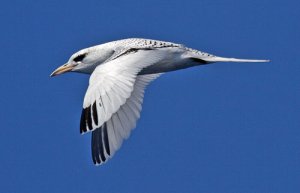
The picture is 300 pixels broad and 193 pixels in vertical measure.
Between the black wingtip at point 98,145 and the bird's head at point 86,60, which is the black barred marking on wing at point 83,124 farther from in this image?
the bird's head at point 86,60

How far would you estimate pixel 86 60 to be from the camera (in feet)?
88.3

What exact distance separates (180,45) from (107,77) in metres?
3.58

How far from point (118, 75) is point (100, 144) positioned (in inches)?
83.9

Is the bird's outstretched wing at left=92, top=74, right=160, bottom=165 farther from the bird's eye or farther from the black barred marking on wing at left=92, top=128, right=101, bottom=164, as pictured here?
the bird's eye

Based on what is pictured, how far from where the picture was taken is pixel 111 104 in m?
22.8

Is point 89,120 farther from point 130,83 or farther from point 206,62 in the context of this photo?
point 206,62

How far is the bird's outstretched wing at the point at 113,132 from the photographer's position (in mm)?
24641

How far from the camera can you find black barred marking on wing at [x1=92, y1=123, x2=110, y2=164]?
2461 centimetres

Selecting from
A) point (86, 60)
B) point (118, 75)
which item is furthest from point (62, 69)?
point (118, 75)

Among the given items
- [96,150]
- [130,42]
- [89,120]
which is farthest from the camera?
[130,42]

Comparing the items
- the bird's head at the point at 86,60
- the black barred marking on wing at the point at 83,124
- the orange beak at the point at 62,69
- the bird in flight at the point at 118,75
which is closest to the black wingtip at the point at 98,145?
the bird in flight at the point at 118,75

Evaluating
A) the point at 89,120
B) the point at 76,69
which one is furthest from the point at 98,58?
the point at 89,120

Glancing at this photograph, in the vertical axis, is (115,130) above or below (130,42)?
below

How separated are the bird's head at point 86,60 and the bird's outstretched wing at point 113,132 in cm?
175
